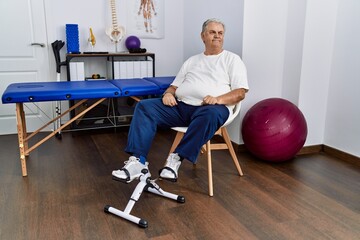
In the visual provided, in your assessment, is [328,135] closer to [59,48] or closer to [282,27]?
[282,27]

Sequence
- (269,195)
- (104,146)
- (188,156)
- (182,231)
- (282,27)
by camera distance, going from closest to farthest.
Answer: (182,231), (188,156), (269,195), (282,27), (104,146)

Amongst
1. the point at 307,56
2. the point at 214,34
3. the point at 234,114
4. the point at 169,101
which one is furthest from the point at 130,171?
the point at 307,56

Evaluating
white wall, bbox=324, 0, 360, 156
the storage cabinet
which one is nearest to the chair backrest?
white wall, bbox=324, 0, 360, 156

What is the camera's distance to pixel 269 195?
7.06 feet

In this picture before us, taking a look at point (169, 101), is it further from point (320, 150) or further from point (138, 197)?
point (320, 150)

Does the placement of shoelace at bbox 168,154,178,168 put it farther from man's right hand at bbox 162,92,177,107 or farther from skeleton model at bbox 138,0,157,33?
skeleton model at bbox 138,0,157,33

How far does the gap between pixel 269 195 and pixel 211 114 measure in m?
0.69

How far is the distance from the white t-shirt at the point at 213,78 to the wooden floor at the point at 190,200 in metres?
0.65

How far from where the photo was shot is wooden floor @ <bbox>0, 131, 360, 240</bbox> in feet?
5.67

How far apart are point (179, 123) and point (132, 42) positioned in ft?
5.94

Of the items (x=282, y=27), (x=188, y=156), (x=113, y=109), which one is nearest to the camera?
(x=188, y=156)

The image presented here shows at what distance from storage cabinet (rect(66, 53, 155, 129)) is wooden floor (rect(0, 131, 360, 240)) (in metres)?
0.89

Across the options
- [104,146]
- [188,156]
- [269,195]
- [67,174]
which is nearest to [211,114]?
[188,156]

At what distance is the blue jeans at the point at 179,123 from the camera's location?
1.98 m
